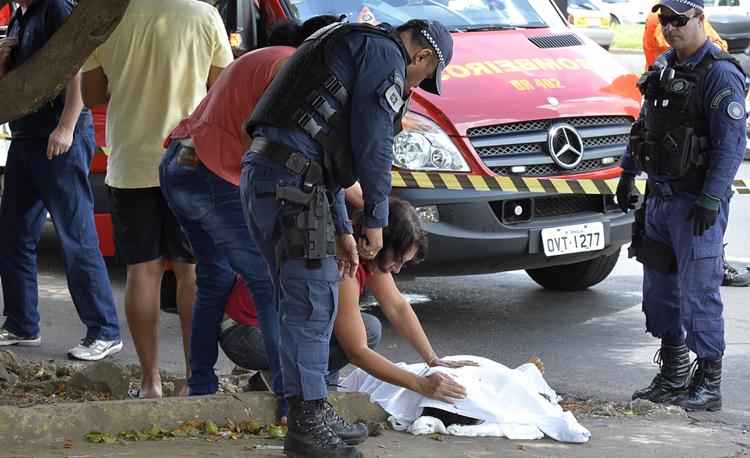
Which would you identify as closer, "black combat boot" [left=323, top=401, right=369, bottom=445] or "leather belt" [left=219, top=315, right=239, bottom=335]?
"black combat boot" [left=323, top=401, right=369, bottom=445]

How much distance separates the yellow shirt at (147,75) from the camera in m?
5.95

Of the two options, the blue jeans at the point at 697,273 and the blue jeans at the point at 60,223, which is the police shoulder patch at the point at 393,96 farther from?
the blue jeans at the point at 60,223

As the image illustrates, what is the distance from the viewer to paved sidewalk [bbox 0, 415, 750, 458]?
15.6ft

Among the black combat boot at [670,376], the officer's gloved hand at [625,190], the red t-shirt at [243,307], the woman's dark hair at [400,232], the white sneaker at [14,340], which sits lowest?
the white sneaker at [14,340]

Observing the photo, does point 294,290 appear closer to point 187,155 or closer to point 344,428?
point 344,428

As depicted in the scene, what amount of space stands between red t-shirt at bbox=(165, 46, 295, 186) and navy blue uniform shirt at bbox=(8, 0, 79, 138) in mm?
1614

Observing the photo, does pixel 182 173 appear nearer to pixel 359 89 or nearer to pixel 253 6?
pixel 359 89

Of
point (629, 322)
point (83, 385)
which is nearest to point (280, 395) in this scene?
point (83, 385)

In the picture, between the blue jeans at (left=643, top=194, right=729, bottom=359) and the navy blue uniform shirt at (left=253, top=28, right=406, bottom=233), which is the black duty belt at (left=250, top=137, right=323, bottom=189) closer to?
the navy blue uniform shirt at (left=253, top=28, right=406, bottom=233)

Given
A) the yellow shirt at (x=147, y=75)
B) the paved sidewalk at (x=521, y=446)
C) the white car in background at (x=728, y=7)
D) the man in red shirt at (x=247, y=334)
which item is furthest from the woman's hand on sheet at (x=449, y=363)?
the white car in background at (x=728, y=7)

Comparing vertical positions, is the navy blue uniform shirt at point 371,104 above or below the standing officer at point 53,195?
above

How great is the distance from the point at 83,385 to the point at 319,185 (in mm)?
1961

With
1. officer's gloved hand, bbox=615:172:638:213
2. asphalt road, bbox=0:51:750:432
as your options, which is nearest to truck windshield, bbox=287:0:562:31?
asphalt road, bbox=0:51:750:432

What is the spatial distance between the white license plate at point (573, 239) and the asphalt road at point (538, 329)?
1.58ft
